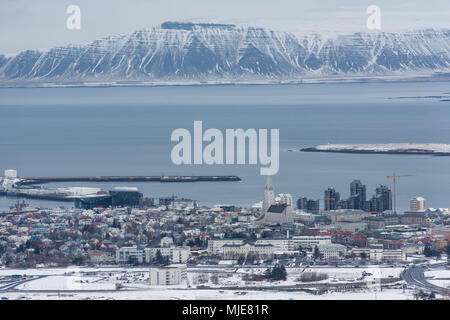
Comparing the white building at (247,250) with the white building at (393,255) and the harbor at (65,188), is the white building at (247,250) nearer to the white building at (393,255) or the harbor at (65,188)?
the white building at (393,255)

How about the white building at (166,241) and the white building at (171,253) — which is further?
the white building at (166,241)

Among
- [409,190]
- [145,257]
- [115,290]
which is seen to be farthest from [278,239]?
[409,190]

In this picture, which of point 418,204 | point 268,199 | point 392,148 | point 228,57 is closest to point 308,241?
point 268,199

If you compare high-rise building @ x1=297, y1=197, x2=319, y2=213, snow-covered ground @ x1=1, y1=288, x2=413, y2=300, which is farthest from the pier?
snow-covered ground @ x1=1, y1=288, x2=413, y2=300

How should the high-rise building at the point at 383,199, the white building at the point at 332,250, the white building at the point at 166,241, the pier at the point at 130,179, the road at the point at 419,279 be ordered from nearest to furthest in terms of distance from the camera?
the road at the point at 419,279 < the white building at the point at 332,250 < the white building at the point at 166,241 < the high-rise building at the point at 383,199 < the pier at the point at 130,179

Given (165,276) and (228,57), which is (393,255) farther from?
(228,57)

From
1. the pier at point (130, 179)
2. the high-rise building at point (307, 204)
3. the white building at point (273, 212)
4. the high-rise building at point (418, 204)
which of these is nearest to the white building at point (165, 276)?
the white building at point (273, 212)
